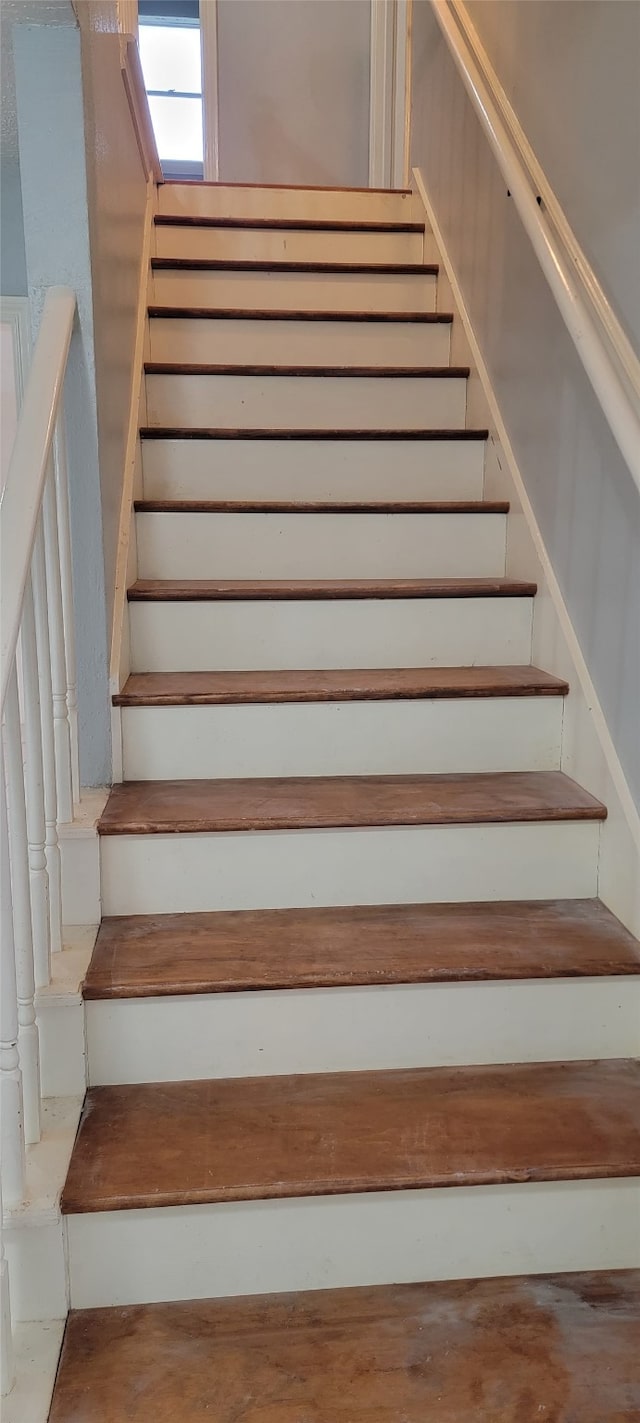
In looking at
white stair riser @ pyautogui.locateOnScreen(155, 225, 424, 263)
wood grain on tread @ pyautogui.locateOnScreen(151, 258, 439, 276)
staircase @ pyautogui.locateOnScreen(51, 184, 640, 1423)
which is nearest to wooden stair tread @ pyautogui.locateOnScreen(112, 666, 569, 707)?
staircase @ pyautogui.locateOnScreen(51, 184, 640, 1423)

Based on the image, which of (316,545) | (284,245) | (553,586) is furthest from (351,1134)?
(284,245)

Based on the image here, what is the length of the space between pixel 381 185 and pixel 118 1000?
13.2 ft

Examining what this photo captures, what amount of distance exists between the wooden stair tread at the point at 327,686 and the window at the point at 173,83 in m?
4.58

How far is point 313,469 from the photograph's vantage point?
2.28 metres

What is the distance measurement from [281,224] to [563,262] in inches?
54.5

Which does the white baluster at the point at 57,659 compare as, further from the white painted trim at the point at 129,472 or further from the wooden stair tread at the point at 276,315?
the wooden stair tread at the point at 276,315

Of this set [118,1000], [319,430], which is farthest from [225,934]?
[319,430]

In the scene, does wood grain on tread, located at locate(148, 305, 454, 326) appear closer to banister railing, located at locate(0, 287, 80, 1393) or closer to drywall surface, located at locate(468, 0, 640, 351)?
drywall surface, located at locate(468, 0, 640, 351)

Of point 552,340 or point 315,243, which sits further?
point 315,243

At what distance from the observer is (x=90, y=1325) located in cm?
121

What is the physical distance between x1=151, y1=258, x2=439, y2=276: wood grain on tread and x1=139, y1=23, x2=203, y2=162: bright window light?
3.20m

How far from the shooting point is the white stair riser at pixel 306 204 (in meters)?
3.03

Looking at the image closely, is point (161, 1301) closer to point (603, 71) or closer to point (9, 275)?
point (603, 71)

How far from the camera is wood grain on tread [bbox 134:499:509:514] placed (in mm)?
2068
